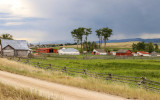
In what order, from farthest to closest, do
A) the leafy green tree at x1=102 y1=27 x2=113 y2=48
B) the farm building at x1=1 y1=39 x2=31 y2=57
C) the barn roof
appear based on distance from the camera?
the leafy green tree at x1=102 y1=27 x2=113 y2=48, the barn roof, the farm building at x1=1 y1=39 x2=31 y2=57

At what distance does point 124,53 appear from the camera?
110375 mm

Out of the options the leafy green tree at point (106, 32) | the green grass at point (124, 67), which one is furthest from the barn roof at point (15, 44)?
the leafy green tree at point (106, 32)

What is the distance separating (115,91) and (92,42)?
138 meters

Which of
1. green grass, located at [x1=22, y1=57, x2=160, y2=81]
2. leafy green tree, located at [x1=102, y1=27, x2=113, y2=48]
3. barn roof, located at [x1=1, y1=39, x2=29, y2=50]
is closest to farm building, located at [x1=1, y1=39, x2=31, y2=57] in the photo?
barn roof, located at [x1=1, y1=39, x2=29, y2=50]

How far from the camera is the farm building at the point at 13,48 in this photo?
6353 cm

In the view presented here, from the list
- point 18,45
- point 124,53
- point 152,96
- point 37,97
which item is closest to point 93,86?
point 152,96

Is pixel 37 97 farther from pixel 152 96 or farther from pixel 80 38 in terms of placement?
pixel 80 38

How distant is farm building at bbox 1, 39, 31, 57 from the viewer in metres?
63.5

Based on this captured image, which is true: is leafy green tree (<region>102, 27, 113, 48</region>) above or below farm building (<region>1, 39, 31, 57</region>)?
above

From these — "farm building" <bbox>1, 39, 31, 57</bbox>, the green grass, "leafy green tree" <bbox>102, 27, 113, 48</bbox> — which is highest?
"leafy green tree" <bbox>102, 27, 113, 48</bbox>

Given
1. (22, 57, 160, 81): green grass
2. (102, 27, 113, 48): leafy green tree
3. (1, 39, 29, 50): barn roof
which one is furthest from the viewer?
(102, 27, 113, 48): leafy green tree

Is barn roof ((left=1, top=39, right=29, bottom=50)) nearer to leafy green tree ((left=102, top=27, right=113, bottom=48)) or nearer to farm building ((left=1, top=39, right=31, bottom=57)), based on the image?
farm building ((left=1, top=39, right=31, bottom=57))

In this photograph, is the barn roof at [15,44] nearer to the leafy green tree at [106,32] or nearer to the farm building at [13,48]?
the farm building at [13,48]

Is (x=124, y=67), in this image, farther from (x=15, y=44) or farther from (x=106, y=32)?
(x=106, y=32)
